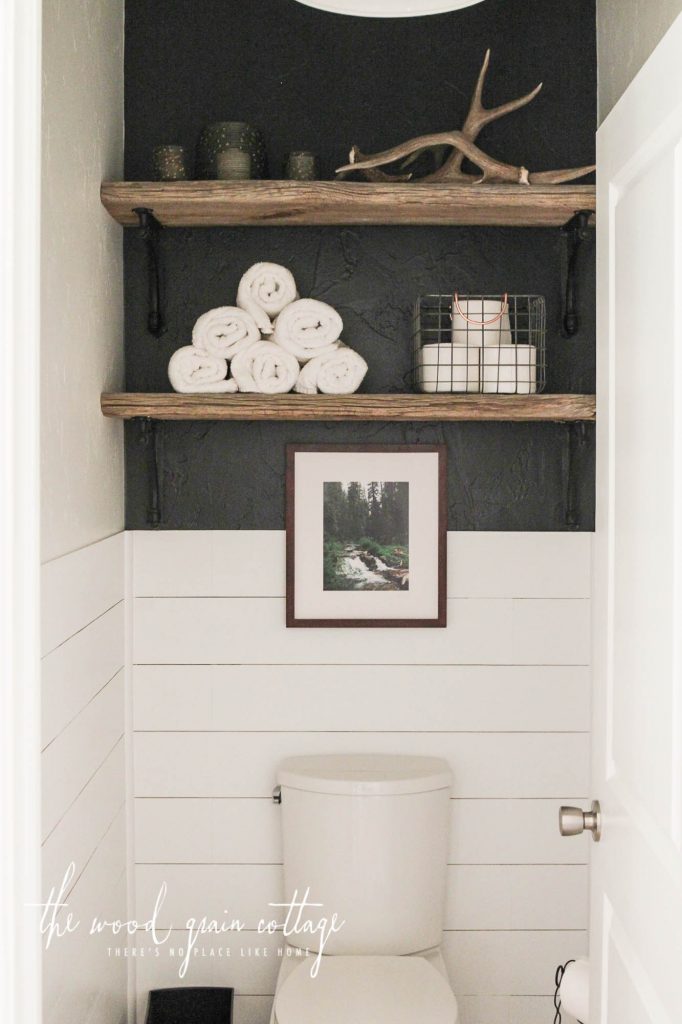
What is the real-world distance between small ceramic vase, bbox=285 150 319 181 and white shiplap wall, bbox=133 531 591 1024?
0.76 metres

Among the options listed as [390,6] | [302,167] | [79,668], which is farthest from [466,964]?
[390,6]

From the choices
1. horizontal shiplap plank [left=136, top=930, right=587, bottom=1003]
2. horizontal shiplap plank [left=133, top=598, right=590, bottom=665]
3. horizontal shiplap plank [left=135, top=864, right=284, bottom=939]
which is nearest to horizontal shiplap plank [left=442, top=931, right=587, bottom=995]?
horizontal shiplap plank [left=136, top=930, right=587, bottom=1003]

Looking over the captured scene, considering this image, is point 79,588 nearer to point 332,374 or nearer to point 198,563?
point 198,563

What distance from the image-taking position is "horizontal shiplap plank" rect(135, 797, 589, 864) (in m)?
2.17

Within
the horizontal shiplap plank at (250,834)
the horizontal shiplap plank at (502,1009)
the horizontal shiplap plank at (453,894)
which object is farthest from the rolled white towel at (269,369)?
the horizontal shiplap plank at (502,1009)

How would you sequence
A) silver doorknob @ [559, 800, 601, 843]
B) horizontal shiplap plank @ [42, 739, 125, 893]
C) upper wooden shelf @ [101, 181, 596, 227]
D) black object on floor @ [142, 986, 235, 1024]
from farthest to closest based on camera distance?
black object on floor @ [142, 986, 235, 1024]
upper wooden shelf @ [101, 181, 596, 227]
horizontal shiplap plank @ [42, 739, 125, 893]
silver doorknob @ [559, 800, 601, 843]

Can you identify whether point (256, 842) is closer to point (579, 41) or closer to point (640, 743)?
point (640, 743)

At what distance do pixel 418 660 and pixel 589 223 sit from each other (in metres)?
0.99

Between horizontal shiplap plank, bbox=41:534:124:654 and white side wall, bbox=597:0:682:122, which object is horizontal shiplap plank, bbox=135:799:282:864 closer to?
horizontal shiplap plank, bbox=41:534:124:654

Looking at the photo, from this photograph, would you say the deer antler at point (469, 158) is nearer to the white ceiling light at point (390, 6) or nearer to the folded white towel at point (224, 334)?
the folded white towel at point (224, 334)

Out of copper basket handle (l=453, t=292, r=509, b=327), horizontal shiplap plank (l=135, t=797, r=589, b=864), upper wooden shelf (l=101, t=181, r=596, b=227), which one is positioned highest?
upper wooden shelf (l=101, t=181, r=596, b=227)

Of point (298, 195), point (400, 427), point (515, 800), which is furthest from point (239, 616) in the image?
point (298, 195)

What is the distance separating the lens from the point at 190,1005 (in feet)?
6.95

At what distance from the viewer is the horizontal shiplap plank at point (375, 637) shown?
2.16 meters
